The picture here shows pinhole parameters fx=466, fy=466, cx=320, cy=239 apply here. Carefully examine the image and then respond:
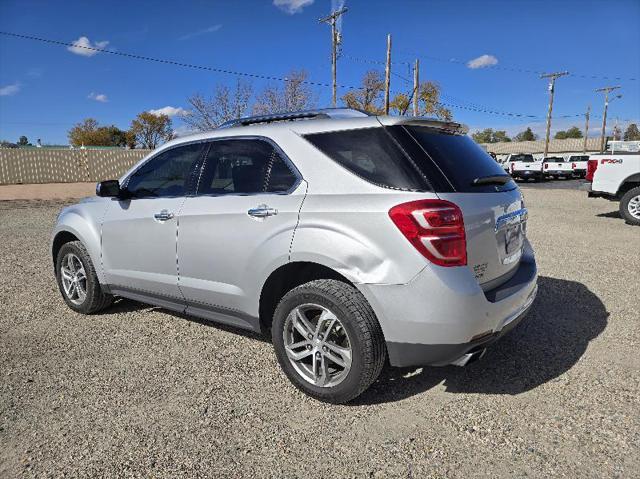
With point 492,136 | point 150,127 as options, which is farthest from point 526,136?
point 150,127

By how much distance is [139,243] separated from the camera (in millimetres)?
3736

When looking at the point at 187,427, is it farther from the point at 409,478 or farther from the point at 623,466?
the point at 623,466

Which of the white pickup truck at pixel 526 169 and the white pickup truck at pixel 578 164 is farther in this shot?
the white pickup truck at pixel 578 164

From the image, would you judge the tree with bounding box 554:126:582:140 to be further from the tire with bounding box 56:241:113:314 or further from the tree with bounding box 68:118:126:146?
the tire with bounding box 56:241:113:314

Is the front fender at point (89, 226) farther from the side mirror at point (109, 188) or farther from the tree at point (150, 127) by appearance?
the tree at point (150, 127)

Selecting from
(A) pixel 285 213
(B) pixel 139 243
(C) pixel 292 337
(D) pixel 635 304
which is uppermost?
(A) pixel 285 213

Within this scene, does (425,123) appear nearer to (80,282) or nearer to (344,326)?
(344,326)

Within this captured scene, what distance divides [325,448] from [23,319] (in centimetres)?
344

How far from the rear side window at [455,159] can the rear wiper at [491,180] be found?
16 millimetres

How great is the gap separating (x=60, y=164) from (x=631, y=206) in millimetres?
30826

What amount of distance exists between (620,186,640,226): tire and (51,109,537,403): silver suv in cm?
854

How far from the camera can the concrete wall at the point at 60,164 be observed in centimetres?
2759

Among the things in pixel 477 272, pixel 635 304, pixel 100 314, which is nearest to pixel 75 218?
pixel 100 314

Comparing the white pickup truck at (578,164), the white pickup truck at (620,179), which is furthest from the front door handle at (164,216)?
the white pickup truck at (578,164)
